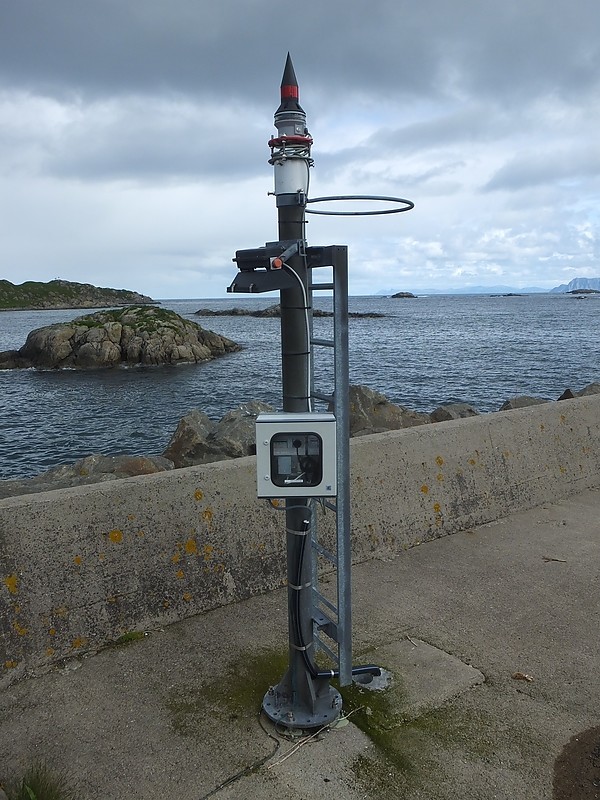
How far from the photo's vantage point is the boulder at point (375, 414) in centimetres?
1580

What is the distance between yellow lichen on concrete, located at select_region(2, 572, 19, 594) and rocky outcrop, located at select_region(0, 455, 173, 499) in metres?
4.82

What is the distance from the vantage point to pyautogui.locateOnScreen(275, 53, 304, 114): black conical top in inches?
138

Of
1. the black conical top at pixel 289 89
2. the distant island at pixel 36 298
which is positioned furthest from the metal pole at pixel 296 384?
the distant island at pixel 36 298

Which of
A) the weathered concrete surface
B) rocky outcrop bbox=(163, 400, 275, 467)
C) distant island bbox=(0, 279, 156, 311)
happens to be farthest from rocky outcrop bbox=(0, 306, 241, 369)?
distant island bbox=(0, 279, 156, 311)

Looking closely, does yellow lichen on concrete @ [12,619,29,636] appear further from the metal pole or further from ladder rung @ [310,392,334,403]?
ladder rung @ [310,392,334,403]

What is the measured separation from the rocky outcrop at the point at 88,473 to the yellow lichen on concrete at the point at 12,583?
482 cm

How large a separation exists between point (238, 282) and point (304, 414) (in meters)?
0.75

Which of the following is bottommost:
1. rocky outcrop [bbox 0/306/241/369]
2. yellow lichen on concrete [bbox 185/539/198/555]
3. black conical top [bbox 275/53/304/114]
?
rocky outcrop [bbox 0/306/241/369]

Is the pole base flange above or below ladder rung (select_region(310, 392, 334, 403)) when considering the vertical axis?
below

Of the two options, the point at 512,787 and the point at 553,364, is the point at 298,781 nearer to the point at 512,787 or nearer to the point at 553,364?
the point at 512,787

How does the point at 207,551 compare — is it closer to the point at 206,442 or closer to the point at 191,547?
the point at 191,547

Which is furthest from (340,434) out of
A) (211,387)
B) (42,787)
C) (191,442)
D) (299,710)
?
(211,387)

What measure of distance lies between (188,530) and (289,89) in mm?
2833

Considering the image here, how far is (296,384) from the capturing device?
365 cm
